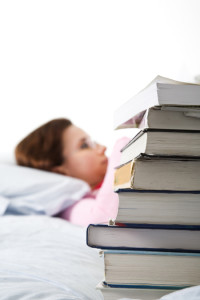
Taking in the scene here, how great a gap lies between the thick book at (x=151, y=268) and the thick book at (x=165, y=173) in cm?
9

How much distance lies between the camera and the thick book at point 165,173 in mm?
536

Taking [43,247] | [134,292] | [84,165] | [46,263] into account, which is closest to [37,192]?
[84,165]

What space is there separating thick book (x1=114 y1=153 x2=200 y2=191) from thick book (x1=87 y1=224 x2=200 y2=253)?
0.06 metres

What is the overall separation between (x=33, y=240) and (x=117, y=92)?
139 centimetres

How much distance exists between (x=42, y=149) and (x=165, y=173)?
150 centimetres

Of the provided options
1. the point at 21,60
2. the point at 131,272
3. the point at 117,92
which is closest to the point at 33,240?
the point at 131,272

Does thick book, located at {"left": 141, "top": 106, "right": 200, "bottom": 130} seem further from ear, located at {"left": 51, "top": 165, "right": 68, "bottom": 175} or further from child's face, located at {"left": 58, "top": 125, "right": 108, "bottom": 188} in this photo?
ear, located at {"left": 51, "top": 165, "right": 68, "bottom": 175}

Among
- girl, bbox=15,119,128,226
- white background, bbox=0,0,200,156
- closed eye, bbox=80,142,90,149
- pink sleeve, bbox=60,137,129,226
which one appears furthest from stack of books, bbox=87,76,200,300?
white background, bbox=0,0,200,156

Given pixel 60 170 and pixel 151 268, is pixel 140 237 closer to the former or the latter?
pixel 151 268

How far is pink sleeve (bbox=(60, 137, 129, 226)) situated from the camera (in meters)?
1.27

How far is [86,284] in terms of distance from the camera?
64 centimetres

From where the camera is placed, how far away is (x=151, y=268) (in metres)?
0.53

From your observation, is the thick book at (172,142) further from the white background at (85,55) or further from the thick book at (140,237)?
the white background at (85,55)

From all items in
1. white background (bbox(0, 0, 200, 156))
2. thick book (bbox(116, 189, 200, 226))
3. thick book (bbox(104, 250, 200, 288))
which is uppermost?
white background (bbox(0, 0, 200, 156))
